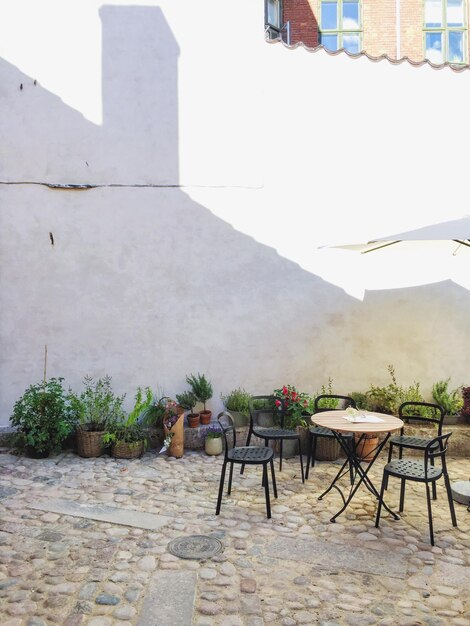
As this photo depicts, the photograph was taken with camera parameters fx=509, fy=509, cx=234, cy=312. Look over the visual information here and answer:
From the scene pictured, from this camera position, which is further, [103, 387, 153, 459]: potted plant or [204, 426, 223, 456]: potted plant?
[204, 426, 223, 456]: potted plant

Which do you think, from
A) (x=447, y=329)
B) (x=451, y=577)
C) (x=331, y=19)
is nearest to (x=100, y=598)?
(x=451, y=577)

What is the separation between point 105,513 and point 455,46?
11.9 m

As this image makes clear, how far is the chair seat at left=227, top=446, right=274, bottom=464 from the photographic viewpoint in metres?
4.68

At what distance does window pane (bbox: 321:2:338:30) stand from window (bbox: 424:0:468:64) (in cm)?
201

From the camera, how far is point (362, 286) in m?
7.30

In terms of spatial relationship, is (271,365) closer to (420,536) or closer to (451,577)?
(420,536)

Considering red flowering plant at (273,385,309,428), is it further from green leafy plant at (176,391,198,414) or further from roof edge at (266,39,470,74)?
roof edge at (266,39,470,74)

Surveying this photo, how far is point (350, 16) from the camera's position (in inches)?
455

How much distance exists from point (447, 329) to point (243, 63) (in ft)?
15.8

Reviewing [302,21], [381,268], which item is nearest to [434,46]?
[302,21]

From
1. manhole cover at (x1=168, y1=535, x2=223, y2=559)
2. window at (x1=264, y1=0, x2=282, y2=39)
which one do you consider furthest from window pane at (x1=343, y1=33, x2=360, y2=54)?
manhole cover at (x1=168, y1=535, x2=223, y2=559)

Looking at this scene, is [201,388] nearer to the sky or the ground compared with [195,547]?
nearer to the sky

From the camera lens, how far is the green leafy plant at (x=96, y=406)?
6746mm

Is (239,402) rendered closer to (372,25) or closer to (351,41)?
(351,41)
